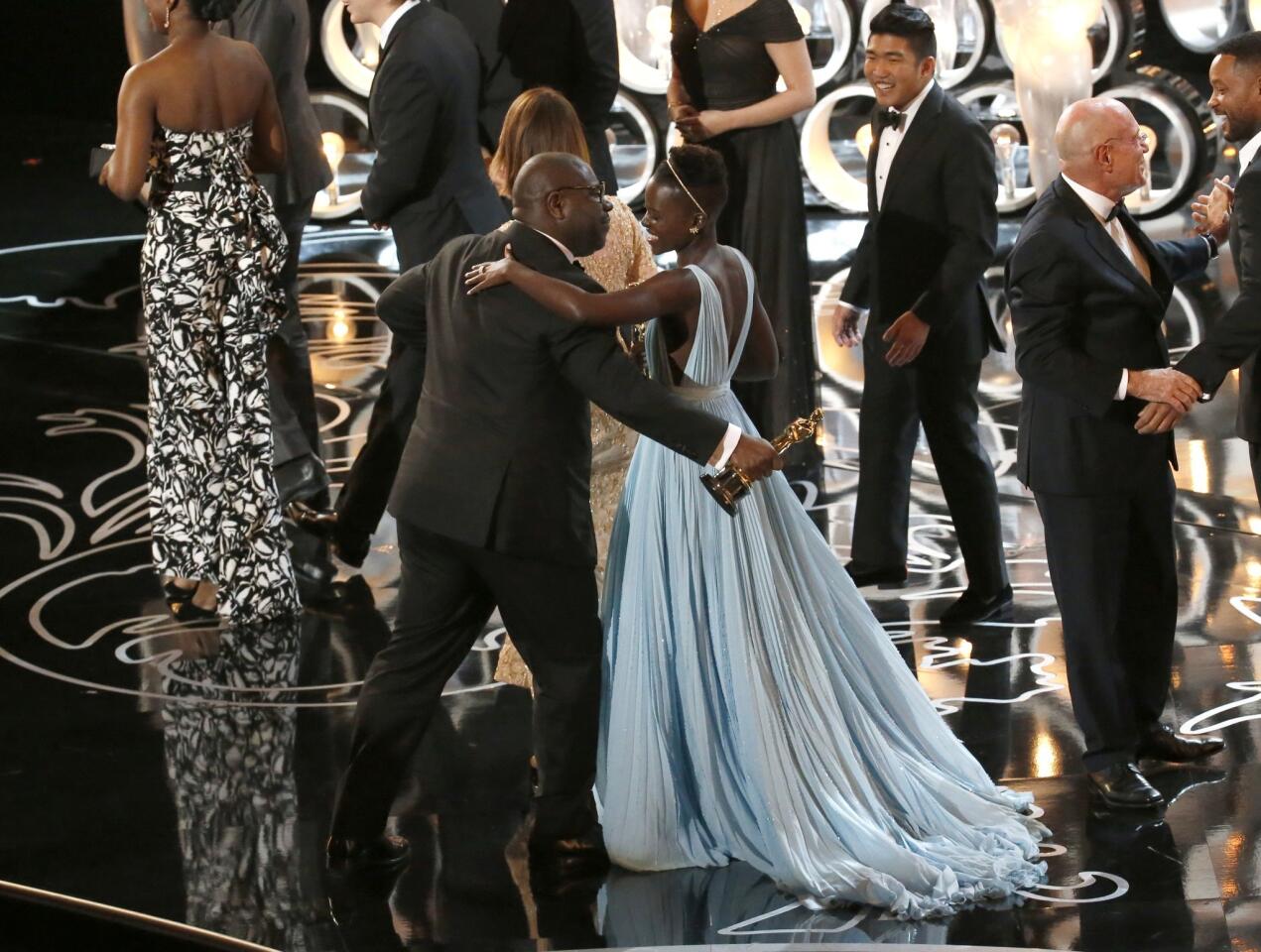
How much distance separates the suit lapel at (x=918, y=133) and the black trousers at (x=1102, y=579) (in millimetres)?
1343

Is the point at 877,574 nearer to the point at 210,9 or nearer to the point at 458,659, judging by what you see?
the point at 458,659

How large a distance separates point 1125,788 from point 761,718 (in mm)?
823

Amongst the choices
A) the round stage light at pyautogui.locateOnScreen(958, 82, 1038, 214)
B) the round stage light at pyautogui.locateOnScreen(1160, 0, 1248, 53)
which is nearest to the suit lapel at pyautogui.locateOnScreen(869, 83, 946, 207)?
the round stage light at pyautogui.locateOnScreen(958, 82, 1038, 214)

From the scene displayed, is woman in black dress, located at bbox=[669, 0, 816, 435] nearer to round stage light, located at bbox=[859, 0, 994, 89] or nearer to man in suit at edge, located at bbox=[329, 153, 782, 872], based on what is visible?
man in suit at edge, located at bbox=[329, 153, 782, 872]

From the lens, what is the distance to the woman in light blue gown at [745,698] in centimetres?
356

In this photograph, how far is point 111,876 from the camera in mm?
3732

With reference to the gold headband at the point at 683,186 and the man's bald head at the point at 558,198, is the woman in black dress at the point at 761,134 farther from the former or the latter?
the man's bald head at the point at 558,198

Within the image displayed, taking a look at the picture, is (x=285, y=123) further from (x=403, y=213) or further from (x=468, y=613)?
(x=468, y=613)

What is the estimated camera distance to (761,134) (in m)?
6.06

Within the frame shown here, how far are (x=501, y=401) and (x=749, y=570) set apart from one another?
2.01 feet

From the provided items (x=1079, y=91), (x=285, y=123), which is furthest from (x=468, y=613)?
(x=1079, y=91)

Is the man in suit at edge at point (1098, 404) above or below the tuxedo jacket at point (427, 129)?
below

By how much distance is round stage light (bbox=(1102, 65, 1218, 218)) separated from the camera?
9.82 m

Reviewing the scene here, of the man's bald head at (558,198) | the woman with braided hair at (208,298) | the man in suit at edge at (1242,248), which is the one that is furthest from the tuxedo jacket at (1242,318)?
the woman with braided hair at (208,298)
